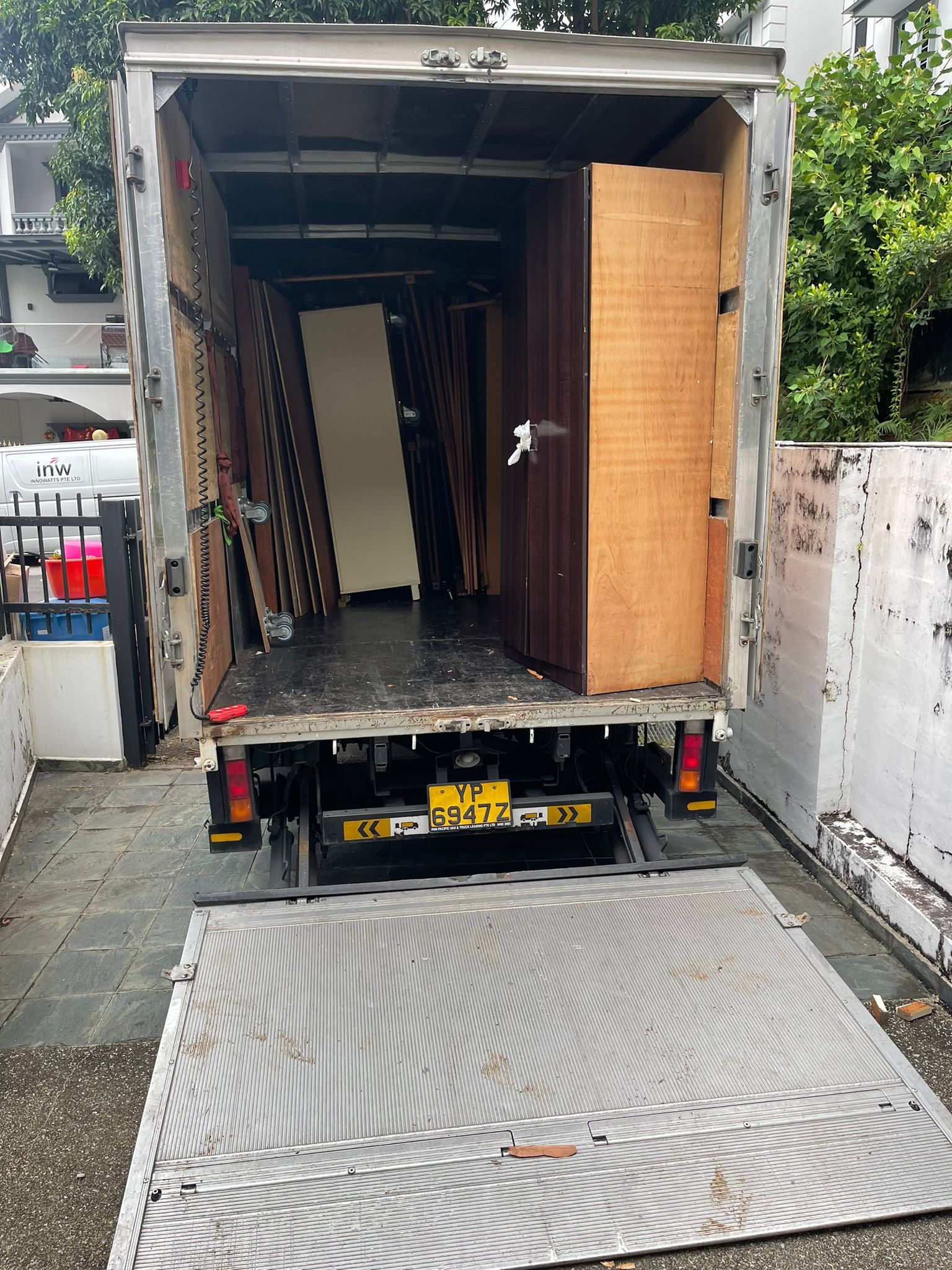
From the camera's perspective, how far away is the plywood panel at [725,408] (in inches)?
127

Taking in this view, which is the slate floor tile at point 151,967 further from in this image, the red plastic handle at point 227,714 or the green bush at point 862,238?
the green bush at point 862,238

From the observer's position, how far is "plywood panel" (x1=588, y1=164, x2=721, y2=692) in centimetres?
322

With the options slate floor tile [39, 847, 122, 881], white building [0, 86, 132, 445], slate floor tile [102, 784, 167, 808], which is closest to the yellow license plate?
slate floor tile [39, 847, 122, 881]

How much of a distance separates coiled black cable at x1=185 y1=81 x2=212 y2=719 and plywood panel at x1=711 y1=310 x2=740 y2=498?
1989 mm

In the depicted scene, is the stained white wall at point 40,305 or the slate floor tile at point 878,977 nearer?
the slate floor tile at point 878,977

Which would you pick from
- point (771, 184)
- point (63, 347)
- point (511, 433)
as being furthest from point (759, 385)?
point (63, 347)

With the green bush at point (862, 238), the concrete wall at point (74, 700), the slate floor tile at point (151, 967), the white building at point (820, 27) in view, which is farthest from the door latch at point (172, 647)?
the white building at point (820, 27)

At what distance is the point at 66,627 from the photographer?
5641 millimetres

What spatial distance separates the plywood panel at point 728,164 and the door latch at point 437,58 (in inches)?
40.4

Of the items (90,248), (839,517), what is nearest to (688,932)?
(839,517)

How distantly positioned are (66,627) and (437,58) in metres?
4.18

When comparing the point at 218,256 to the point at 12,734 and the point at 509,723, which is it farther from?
the point at 12,734

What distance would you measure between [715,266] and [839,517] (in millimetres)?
1379

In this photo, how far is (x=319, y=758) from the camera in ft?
12.2
